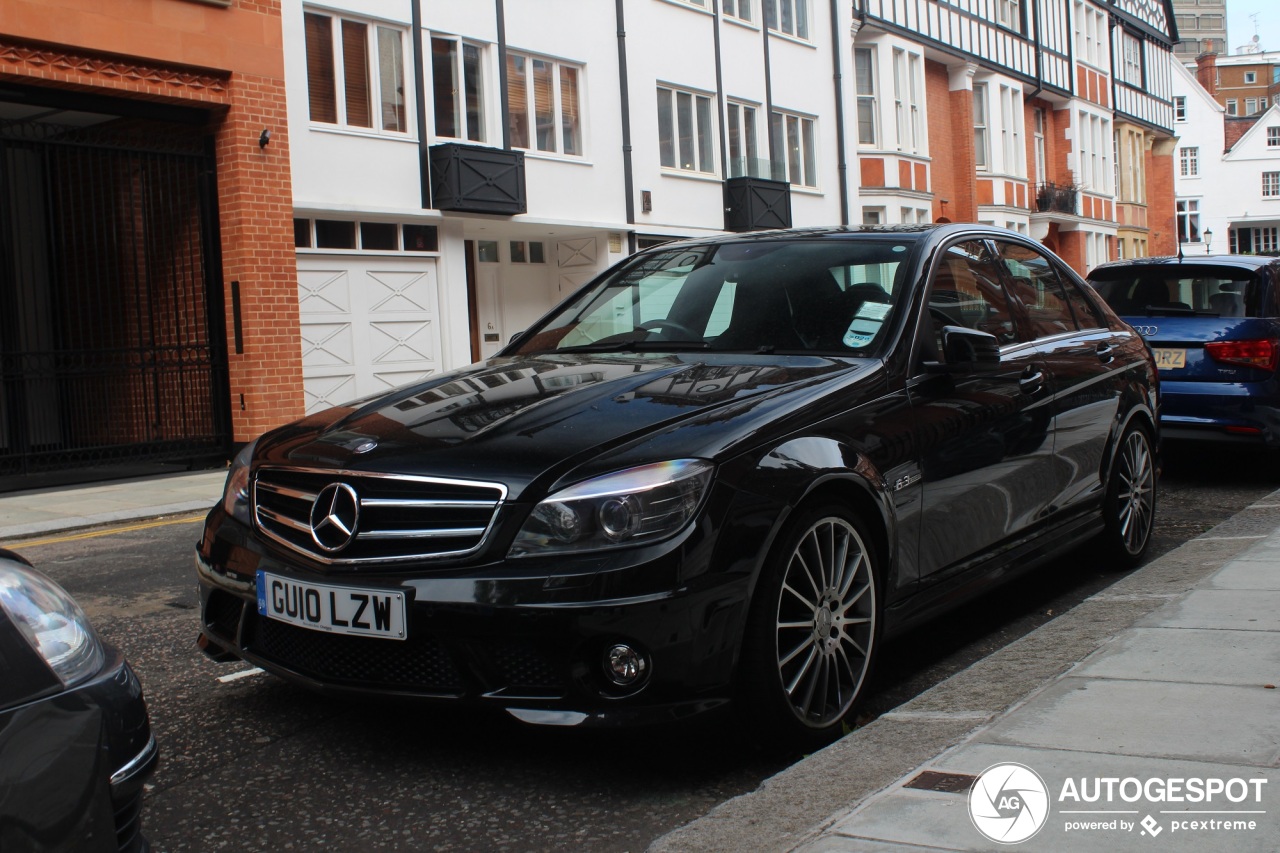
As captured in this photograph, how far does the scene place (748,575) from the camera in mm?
3281

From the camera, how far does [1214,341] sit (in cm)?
866

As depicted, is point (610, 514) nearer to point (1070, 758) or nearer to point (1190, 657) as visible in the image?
point (1070, 758)

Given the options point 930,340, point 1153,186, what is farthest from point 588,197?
point 1153,186

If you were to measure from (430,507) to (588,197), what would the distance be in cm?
1774

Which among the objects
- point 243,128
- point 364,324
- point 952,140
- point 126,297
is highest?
point 952,140

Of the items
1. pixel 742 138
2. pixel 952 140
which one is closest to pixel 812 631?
pixel 742 138

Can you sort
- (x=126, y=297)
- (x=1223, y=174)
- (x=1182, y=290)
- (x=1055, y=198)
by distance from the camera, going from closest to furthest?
(x=1182, y=290)
(x=126, y=297)
(x=1055, y=198)
(x=1223, y=174)

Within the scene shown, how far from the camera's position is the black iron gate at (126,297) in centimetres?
1317

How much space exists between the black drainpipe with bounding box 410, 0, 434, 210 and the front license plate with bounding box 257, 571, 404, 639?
14.8m

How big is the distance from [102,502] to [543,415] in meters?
8.41

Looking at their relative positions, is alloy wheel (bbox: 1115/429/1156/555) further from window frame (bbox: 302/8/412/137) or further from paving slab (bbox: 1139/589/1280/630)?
window frame (bbox: 302/8/412/137)

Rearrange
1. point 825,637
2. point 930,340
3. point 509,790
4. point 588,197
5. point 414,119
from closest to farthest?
point 509,790
point 825,637
point 930,340
point 414,119
point 588,197

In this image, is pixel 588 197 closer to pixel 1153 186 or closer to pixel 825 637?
pixel 825 637

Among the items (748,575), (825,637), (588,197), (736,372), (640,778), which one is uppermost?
(588,197)
